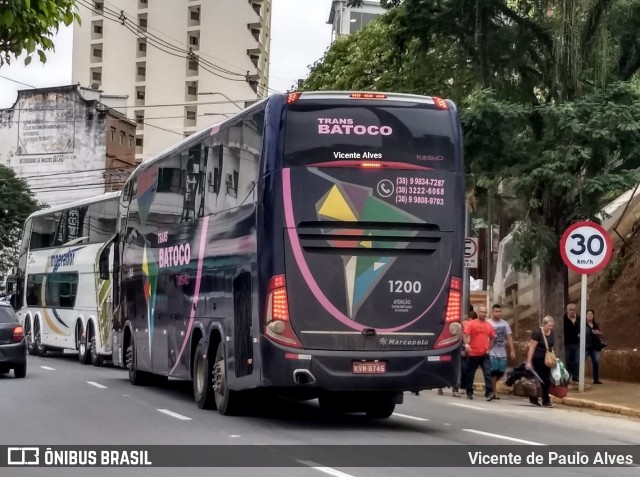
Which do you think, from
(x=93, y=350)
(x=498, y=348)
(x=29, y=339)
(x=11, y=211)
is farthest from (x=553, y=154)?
(x=11, y=211)

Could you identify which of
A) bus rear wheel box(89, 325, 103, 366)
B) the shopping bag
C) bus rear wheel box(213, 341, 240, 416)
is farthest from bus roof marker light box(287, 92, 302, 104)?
bus rear wheel box(89, 325, 103, 366)

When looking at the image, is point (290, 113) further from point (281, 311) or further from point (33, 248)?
point (33, 248)

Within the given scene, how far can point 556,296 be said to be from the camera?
25.4 meters

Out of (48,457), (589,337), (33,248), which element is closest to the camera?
(48,457)

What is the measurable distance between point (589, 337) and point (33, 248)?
19991 mm

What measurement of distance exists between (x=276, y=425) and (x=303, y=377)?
126 cm

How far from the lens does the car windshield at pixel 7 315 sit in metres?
24.1

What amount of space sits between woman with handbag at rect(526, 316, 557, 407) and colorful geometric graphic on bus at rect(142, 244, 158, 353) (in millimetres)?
6759

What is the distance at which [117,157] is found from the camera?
268 feet

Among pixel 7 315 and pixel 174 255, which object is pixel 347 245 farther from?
pixel 7 315

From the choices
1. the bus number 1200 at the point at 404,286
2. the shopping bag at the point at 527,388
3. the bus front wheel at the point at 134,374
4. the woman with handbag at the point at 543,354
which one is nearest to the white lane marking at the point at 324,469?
the bus number 1200 at the point at 404,286

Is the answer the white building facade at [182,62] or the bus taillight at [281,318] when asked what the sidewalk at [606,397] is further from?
the white building facade at [182,62]

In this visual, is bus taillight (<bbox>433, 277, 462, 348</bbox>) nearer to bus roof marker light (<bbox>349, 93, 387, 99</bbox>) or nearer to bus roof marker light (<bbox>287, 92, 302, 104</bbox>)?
bus roof marker light (<bbox>349, 93, 387, 99</bbox>)

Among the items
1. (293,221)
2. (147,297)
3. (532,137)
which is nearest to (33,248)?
(147,297)
